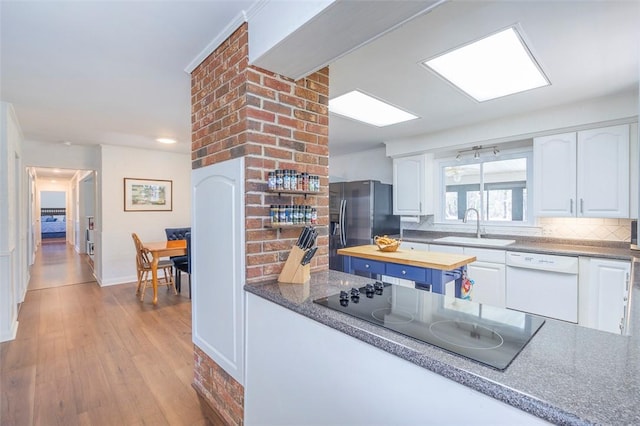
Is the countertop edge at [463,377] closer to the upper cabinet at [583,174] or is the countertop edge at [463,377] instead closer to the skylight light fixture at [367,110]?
the skylight light fixture at [367,110]

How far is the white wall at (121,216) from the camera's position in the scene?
204 inches

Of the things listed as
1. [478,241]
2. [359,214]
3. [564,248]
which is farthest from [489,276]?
[359,214]

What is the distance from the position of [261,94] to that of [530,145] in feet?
11.5

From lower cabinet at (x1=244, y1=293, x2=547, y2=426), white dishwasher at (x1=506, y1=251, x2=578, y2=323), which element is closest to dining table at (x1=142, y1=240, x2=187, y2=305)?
lower cabinet at (x1=244, y1=293, x2=547, y2=426)

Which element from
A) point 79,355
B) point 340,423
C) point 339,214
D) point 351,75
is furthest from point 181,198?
point 340,423

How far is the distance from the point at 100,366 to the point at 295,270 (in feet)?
6.77

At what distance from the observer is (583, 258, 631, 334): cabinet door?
277cm

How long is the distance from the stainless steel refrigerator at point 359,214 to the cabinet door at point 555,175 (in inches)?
73.6

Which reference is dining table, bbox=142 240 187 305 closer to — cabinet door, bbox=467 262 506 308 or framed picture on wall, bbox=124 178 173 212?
framed picture on wall, bbox=124 178 173 212

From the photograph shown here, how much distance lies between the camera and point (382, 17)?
1322 mm

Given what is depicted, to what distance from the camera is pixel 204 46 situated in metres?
2.05

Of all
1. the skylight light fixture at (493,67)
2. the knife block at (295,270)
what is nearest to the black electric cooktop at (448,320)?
the knife block at (295,270)

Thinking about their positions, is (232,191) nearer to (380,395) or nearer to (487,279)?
(380,395)

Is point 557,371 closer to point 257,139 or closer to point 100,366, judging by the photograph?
point 257,139
